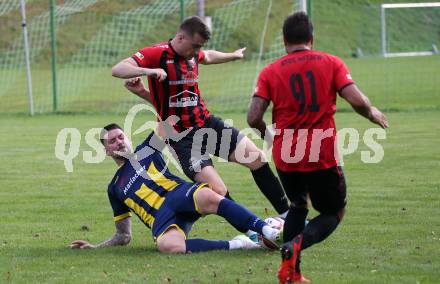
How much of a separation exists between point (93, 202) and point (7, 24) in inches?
905

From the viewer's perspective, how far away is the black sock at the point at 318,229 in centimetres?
643

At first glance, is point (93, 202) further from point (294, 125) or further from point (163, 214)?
point (294, 125)

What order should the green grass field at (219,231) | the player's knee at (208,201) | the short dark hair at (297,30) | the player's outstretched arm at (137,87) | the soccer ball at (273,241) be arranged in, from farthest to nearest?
1. the player's outstretched arm at (137,87)
2. the player's knee at (208,201)
3. the soccer ball at (273,241)
4. the green grass field at (219,231)
5. the short dark hair at (297,30)

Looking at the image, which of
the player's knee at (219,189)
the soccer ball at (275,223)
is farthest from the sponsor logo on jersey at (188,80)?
the soccer ball at (275,223)

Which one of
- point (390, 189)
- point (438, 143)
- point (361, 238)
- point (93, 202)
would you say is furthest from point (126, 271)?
point (438, 143)

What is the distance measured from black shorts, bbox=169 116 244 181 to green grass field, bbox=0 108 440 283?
2.06 feet

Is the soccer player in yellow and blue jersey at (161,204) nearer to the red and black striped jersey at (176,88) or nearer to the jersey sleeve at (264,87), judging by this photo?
the red and black striped jersey at (176,88)

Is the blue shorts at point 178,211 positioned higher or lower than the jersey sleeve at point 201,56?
lower

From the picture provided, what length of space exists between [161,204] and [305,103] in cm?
198

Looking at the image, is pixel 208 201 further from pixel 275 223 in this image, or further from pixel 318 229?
pixel 318 229

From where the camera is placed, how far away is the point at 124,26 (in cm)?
3011

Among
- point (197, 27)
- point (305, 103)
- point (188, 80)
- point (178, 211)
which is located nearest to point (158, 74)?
point (197, 27)

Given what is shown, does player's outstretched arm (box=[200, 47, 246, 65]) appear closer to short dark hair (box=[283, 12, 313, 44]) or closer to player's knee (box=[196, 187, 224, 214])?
player's knee (box=[196, 187, 224, 214])

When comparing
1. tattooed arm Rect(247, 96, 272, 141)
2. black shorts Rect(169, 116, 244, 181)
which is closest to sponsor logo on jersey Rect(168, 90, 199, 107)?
black shorts Rect(169, 116, 244, 181)
